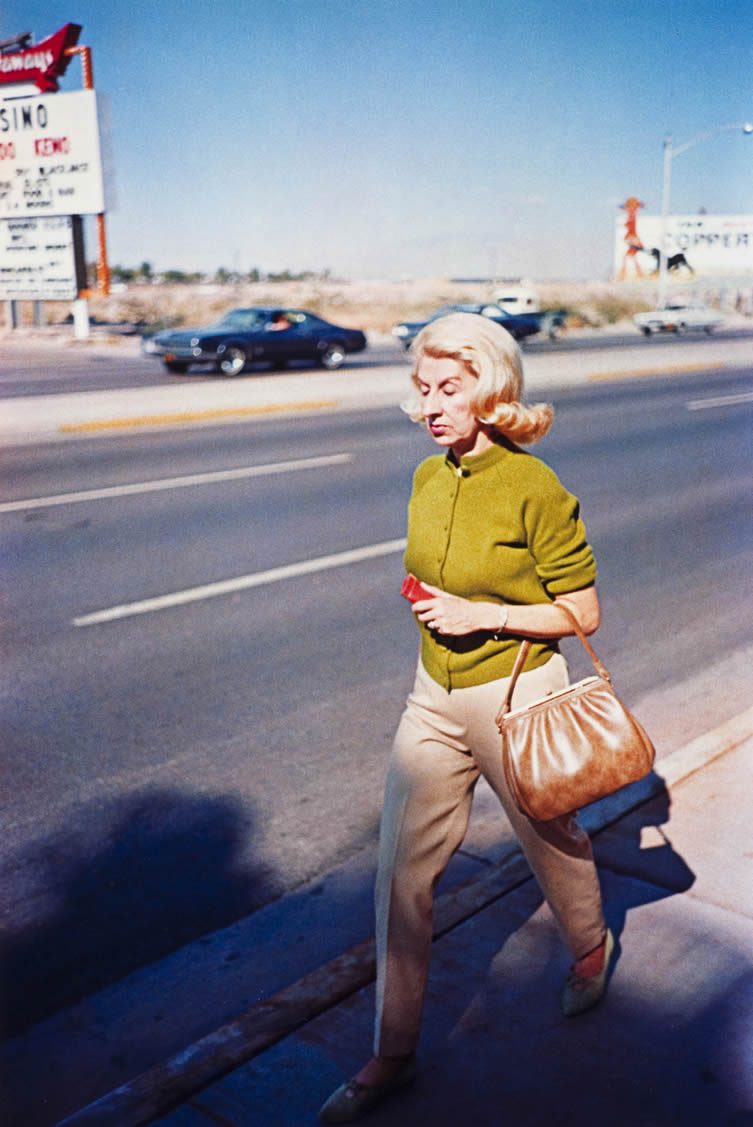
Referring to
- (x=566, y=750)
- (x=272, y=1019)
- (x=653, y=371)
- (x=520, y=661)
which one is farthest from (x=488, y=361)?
(x=653, y=371)

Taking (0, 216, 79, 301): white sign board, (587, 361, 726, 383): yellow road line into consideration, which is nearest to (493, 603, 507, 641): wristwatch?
(0, 216, 79, 301): white sign board

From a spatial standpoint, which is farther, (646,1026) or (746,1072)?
(646,1026)

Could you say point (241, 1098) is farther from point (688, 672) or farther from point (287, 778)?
point (688, 672)

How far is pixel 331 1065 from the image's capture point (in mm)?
2754

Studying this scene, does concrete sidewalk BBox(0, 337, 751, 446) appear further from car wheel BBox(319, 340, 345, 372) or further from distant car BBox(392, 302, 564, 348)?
distant car BBox(392, 302, 564, 348)

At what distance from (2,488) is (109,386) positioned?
10329 millimetres

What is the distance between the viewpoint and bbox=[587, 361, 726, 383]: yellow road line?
23.6 meters

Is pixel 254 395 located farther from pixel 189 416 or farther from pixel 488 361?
pixel 488 361

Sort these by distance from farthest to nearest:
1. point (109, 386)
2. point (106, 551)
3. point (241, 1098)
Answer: point (109, 386), point (106, 551), point (241, 1098)

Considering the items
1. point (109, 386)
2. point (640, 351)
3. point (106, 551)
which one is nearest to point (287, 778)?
point (106, 551)

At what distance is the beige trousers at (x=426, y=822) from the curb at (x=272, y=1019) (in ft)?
1.28

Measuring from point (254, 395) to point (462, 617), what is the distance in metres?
16.8

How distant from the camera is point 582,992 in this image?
290cm

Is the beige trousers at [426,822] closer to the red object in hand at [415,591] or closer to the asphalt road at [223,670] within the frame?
the red object in hand at [415,591]
